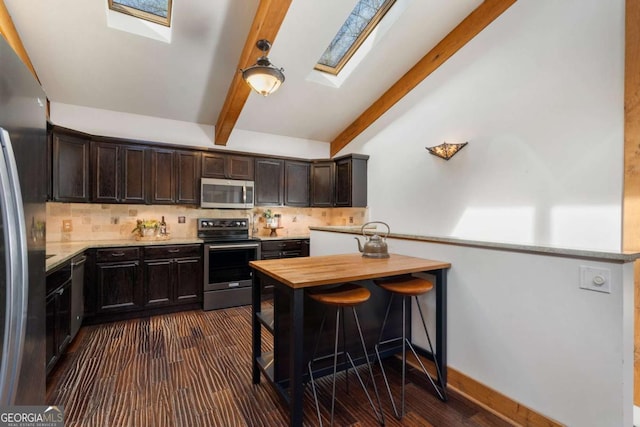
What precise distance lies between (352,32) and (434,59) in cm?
111

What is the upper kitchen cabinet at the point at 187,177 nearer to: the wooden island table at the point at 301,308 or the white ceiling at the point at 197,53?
the white ceiling at the point at 197,53

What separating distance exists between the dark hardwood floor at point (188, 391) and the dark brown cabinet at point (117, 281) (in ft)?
1.44

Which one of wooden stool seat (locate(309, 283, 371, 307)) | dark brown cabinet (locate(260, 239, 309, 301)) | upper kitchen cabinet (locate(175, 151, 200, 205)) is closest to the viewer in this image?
wooden stool seat (locate(309, 283, 371, 307))

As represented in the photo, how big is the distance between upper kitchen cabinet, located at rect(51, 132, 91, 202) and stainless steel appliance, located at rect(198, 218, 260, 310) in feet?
4.75

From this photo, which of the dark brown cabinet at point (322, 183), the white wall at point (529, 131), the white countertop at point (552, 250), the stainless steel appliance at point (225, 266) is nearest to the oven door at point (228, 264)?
the stainless steel appliance at point (225, 266)

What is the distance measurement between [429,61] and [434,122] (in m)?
0.78

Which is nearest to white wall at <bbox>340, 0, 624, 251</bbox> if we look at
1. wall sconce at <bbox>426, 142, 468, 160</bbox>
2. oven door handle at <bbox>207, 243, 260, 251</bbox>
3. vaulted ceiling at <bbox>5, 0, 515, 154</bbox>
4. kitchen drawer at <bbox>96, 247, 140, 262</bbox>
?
wall sconce at <bbox>426, 142, 468, 160</bbox>

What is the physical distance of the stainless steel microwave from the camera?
166 inches

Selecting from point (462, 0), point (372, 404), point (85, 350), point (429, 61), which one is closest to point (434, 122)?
point (429, 61)

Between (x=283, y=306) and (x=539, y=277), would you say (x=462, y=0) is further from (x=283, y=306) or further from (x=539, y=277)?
(x=283, y=306)

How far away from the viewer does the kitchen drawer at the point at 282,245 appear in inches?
174

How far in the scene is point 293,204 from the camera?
16.5ft

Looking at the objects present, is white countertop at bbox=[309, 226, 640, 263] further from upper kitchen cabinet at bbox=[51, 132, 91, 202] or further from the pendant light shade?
upper kitchen cabinet at bbox=[51, 132, 91, 202]

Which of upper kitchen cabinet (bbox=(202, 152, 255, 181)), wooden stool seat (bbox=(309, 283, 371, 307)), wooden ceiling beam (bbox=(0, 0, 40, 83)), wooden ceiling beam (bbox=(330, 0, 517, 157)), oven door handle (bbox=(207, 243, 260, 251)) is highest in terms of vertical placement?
wooden ceiling beam (bbox=(330, 0, 517, 157))
